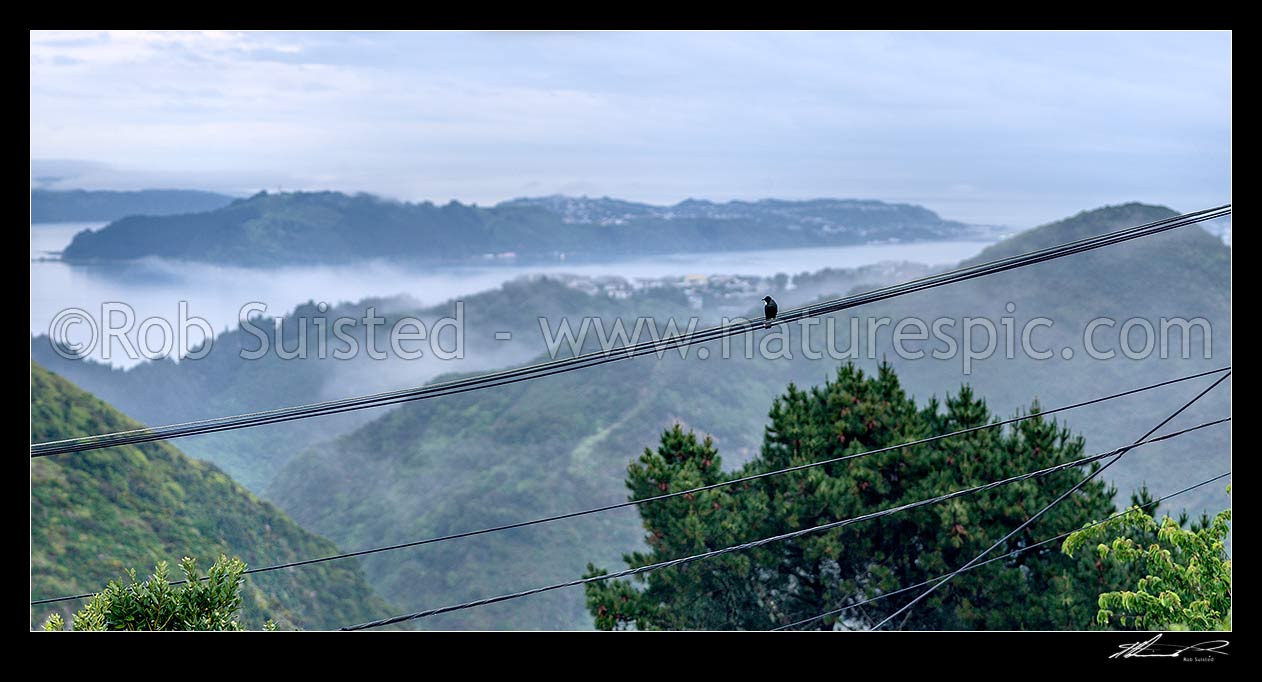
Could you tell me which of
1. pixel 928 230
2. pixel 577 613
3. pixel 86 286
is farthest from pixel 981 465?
pixel 86 286

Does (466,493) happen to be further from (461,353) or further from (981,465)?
(981,465)

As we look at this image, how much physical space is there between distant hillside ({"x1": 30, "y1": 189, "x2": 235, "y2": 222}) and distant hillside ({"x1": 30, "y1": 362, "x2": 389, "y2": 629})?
58.6 meters

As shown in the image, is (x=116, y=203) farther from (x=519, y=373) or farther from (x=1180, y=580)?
(x=519, y=373)

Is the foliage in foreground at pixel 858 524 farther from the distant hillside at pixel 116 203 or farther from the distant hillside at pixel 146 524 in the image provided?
the distant hillside at pixel 116 203

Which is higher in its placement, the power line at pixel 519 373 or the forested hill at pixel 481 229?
the forested hill at pixel 481 229

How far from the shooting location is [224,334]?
8788cm

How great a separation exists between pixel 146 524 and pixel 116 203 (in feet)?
249

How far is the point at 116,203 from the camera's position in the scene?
109 m
